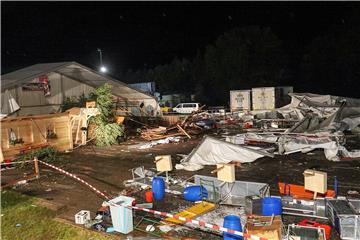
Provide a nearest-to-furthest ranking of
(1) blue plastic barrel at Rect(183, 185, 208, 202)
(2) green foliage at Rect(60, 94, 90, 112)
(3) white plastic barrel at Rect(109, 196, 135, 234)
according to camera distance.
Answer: (3) white plastic barrel at Rect(109, 196, 135, 234) < (1) blue plastic barrel at Rect(183, 185, 208, 202) < (2) green foliage at Rect(60, 94, 90, 112)

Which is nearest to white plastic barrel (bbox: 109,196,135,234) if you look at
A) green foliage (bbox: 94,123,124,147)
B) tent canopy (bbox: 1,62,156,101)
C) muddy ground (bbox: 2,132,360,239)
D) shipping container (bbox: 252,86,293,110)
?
muddy ground (bbox: 2,132,360,239)

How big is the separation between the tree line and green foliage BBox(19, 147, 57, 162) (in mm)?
36666

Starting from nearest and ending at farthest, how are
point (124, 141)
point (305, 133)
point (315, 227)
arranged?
1. point (315, 227)
2. point (305, 133)
3. point (124, 141)

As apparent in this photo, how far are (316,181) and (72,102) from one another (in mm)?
21643

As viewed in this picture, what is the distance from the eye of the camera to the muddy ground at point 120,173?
33.3 ft

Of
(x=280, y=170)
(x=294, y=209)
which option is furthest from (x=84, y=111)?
(x=294, y=209)

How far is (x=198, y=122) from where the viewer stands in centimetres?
2533

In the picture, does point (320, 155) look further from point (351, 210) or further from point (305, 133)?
point (351, 210)

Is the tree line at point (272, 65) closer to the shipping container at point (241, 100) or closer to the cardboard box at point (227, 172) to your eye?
the shipping container at point (241, 100)

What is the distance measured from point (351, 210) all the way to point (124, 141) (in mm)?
16888

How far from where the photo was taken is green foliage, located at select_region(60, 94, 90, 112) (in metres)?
25.3

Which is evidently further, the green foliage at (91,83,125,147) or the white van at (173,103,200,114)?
the white van at (173,103,200,114)

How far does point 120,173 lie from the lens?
13.4 m

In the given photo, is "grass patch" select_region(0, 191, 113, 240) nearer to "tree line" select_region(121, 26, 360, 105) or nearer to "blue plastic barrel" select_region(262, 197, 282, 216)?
"blue plastic barrel" select_region(262, 197, 282, 216)
